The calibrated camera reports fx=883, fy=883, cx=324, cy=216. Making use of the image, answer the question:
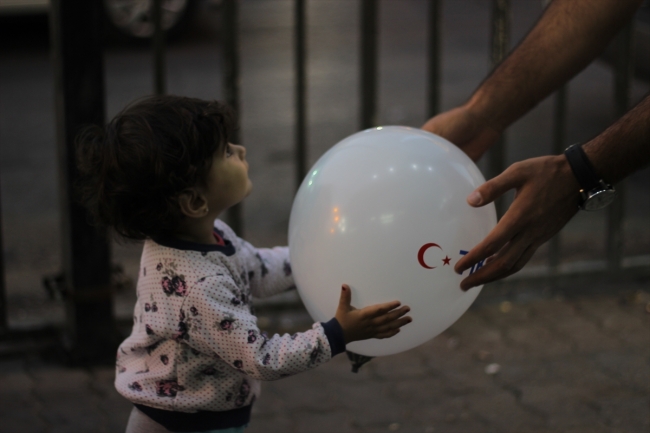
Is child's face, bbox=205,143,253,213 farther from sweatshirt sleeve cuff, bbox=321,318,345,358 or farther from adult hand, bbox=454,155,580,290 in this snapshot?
adult hand, bbox=454,155,580,290

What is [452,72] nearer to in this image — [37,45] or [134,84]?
[134,84]

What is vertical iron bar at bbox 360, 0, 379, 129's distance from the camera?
376 centimetres

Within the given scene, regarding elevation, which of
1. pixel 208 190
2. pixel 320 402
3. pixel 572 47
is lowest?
pixel 320 402

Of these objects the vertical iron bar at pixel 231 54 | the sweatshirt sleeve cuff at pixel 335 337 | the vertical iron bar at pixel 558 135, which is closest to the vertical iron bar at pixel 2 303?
the vertical iron bar at pixel 231 54

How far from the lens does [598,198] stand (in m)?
2.07

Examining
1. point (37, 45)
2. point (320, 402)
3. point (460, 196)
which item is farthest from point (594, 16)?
point (37, 45)

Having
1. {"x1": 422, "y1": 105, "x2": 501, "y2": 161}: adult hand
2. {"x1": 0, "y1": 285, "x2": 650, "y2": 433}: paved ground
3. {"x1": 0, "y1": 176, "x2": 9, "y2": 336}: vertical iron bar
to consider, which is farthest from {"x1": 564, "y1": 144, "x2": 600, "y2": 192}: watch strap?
{"x1": 0, "y1": 176, "x2": 9, "y2": 336}: vertical iron bar

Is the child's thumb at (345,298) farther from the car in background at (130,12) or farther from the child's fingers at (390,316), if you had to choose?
the car in background at (130,12)

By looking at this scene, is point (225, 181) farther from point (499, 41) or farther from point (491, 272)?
point (499, 41)

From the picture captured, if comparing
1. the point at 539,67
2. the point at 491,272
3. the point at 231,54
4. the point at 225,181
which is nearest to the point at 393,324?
the point at 491,272

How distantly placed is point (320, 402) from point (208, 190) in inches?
61.3

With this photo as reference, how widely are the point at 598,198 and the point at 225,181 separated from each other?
88 centimetres

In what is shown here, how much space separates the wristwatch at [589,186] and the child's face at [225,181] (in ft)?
2.56

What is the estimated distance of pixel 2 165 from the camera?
624cm
